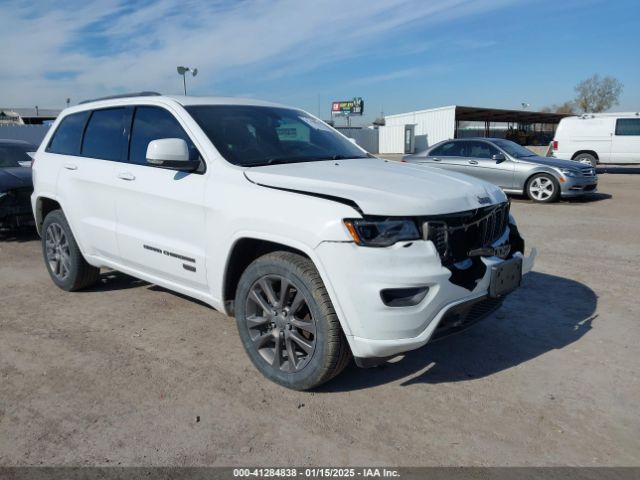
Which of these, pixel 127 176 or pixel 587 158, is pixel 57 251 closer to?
pixel 127 176

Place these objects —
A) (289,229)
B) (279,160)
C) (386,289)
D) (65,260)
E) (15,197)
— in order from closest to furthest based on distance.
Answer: (386,289)
(289,229)
(279,160)
(65,260)
(15,197)

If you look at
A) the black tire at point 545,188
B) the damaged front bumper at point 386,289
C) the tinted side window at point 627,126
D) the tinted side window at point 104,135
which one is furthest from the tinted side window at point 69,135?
the tinted side window at point 627,126

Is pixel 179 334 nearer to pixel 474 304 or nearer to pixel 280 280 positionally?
pixel 280 280

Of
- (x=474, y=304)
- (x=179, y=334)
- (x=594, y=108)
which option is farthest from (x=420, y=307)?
(x=594, y=108)

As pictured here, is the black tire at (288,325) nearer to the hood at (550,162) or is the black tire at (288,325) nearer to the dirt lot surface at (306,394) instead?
the dirt lot surface at (306,394)

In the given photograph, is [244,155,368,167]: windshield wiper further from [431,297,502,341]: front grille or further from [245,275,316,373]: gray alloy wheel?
[431,297,502,341]: front grille

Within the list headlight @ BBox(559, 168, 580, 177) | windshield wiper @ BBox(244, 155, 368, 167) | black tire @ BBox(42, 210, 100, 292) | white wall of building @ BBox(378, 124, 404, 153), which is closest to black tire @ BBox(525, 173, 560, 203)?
headlight @ BBox(559, 168, 580, 177)

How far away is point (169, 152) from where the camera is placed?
3359 mm

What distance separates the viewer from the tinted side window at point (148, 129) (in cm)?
383

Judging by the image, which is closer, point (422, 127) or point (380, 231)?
point (380, 231)

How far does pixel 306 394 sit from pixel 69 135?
3520 millimetres

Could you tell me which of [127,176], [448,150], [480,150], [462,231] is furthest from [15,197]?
[480,150]

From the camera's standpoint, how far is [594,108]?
70.1 meters

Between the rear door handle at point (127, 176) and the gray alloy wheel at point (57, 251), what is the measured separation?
4.16ft
